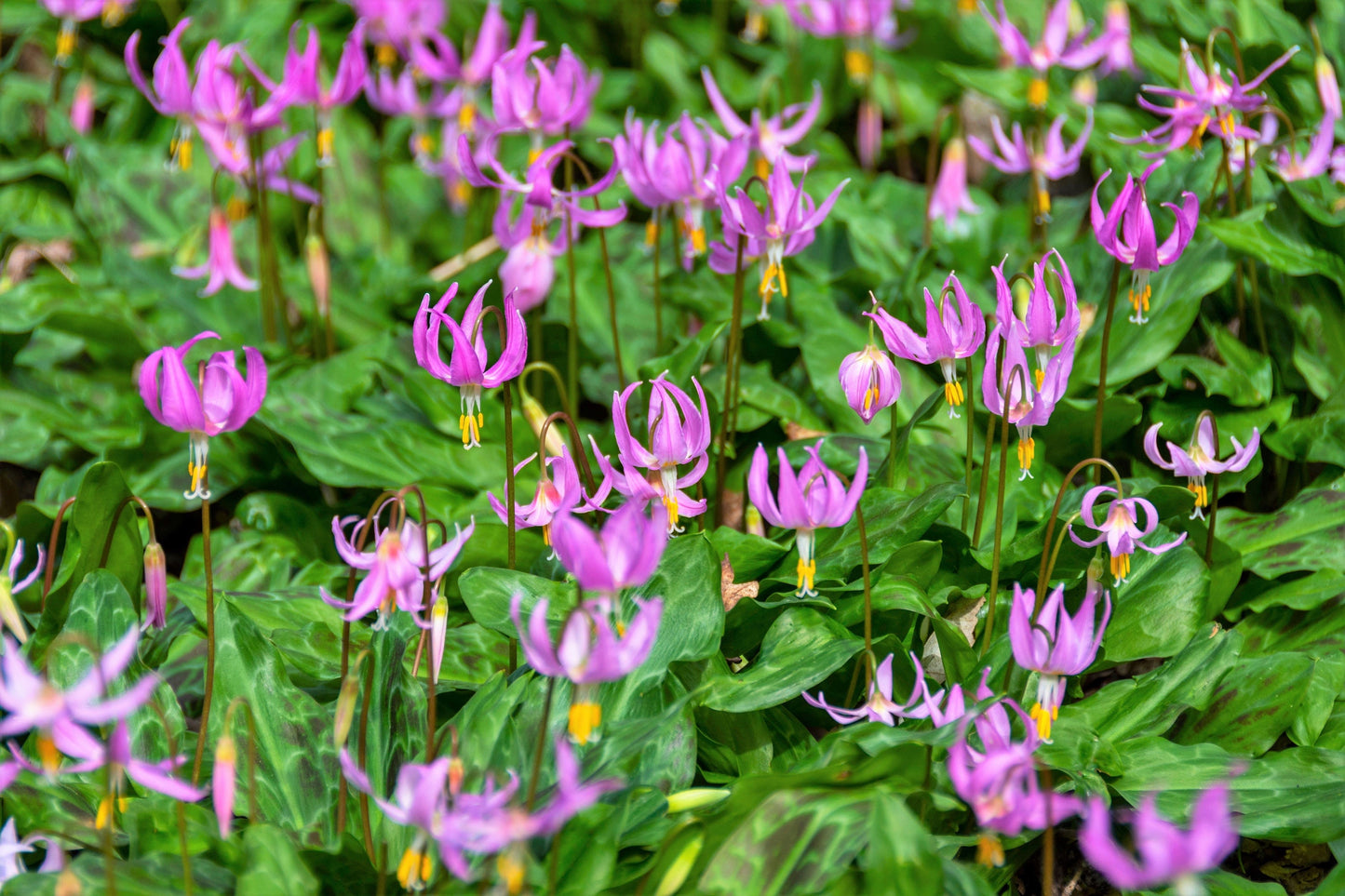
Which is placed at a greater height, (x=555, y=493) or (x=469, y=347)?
(x=469, y=347)

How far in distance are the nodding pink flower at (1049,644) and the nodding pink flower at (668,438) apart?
1.57 feet

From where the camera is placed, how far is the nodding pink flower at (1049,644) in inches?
58.8

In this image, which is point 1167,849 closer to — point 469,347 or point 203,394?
point 469,347

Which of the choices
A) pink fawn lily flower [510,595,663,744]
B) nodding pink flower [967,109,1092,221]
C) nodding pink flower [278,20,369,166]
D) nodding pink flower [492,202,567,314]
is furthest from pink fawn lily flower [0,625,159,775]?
nodding pink flower [967,109,1092,221]

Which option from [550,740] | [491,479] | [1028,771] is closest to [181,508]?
[491,479]

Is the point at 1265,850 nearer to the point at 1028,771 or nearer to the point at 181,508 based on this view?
the point at 1028,771

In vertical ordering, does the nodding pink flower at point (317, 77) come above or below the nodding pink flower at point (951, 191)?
above

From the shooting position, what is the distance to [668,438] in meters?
1.69

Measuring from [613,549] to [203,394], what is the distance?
733 mm

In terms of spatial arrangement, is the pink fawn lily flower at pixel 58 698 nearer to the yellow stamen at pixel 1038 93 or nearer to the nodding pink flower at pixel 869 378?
the nodding pink flower at pixel 869 378

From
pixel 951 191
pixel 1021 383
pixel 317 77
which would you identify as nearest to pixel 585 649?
pixel 1021 383

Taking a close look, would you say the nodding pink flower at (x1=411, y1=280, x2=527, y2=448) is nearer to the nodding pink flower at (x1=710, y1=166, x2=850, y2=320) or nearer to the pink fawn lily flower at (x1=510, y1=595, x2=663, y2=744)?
the pink fawn lily flower at (x1=510, y1=595, x2=663, y2=744)

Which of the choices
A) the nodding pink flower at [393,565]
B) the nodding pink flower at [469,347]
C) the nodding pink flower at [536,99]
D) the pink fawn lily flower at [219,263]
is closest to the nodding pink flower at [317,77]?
the pink fawn lily flower at [219,263]

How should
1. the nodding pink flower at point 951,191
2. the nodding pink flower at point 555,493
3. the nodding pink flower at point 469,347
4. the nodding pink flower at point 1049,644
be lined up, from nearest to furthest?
the nodding pink flower at point 1049,644, the nodding pink flower at point 469,347, the nodding pink flower at point 555,493, the nodding pink flower at point 951,191
